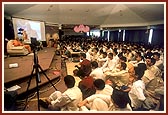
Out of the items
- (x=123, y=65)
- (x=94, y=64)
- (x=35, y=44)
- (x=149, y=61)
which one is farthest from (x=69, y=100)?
(x=149, y=61)

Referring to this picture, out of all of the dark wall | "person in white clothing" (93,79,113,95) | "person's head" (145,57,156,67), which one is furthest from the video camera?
"person's head" (145,57,156,67)

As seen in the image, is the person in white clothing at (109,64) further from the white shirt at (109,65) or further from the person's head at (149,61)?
the person's head at (149,61)

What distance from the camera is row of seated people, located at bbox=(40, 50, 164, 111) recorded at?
1.90 m

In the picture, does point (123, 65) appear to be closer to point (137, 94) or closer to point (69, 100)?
point (137, 94)

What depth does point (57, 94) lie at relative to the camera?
2041 millimetres

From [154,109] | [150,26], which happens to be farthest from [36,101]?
[150,26]

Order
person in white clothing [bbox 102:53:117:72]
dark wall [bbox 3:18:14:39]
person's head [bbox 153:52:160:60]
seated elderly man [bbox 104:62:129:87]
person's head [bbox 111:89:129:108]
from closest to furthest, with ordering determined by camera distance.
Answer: person's head [bbox 111:89:129:108], dark wall [bbox 3:18:14:39], person's head [bbox 153:52:160:60], seated elderly man [bbox 104:62:129:87], person in white clothing [bbox 102:53:117:72]

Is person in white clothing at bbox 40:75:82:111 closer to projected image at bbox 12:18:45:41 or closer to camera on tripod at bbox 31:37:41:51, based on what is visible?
camera on tripod at bbox 31:37:41:51

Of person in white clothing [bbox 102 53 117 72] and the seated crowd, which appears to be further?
person in white clothing [bbox 102 53 117 72]

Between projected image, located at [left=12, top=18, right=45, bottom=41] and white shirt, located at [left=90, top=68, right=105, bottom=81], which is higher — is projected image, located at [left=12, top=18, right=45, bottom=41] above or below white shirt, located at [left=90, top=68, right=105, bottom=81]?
above

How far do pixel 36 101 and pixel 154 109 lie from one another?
1274 mm

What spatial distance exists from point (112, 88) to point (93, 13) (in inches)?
34.3

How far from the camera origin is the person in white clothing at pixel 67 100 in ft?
6.26

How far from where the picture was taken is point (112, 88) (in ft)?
6.84
